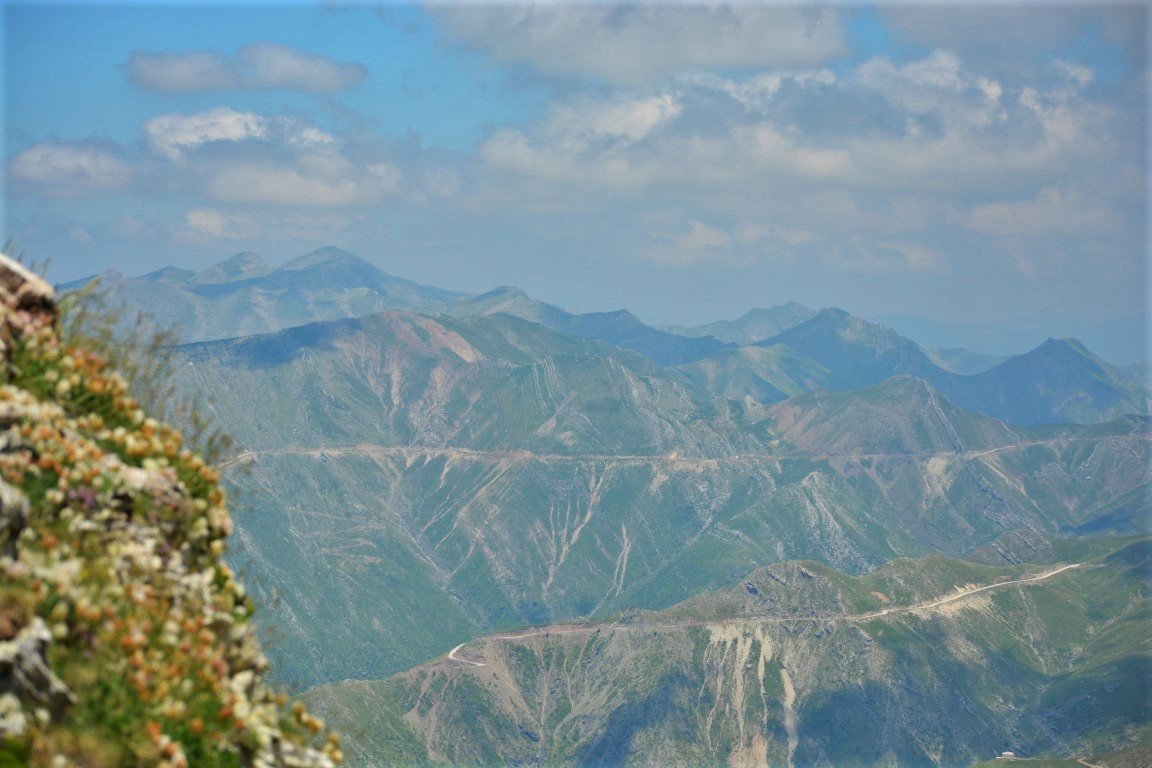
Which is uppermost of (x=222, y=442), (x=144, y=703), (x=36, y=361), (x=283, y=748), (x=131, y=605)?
(x=36, y=361)

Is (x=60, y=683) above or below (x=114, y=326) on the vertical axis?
below

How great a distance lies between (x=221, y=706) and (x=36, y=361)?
6.99m

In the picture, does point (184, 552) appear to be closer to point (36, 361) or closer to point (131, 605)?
point (131, 605)

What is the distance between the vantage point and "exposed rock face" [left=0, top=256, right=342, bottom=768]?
13672mm

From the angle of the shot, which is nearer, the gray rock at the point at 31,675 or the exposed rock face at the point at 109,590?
the gray rock at the point at 31,675

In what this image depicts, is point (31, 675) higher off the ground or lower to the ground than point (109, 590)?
lower

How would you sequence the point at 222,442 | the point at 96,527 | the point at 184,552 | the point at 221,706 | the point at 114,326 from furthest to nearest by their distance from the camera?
the point at 114,326, the point at 222,442, the point at 184,552, the point at 96,527, the point at 221,706

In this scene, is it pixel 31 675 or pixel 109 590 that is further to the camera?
pixel 109 590

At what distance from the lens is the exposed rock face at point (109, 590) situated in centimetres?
1367

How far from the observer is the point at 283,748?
50.8 ft

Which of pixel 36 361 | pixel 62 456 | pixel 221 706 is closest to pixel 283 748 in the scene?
pixel 221 706

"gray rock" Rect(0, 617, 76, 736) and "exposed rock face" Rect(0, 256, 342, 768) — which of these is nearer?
"gray rock" Rect(0, 617, 76, 736)

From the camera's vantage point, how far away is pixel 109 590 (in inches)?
600

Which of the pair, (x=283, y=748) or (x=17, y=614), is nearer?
(x=17, y=614)
